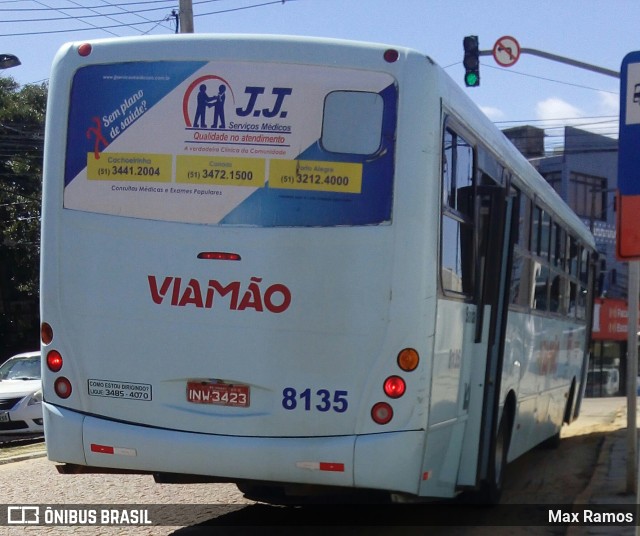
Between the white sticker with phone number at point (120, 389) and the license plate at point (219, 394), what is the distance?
0.30 metres

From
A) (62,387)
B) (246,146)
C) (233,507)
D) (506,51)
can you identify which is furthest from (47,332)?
(506,51)

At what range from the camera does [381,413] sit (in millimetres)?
6430

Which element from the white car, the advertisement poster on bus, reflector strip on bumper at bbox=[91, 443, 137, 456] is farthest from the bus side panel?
the white car

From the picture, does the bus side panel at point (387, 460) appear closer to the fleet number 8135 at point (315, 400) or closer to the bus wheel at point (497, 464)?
the fleet number 8135 at point (315, 400)

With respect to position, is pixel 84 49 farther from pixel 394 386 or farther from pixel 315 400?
pixel 394 386

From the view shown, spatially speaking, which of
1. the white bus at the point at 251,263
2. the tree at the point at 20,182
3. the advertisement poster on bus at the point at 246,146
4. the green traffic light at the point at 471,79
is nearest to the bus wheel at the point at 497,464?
the white bus at the point at 251,263

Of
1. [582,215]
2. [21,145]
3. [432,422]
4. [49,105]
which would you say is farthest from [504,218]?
[582,215]

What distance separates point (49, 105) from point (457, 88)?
2939 millimetres

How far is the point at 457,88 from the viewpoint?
7324 mm

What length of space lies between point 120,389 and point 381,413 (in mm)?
1762

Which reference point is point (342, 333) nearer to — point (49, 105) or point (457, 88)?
point (457, 88)

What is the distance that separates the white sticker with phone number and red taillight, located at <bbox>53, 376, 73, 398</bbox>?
0.55ft

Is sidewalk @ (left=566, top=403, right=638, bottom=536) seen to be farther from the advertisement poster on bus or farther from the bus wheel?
the advertisement poster on bus

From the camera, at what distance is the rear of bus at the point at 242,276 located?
21.2 ft
